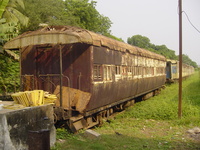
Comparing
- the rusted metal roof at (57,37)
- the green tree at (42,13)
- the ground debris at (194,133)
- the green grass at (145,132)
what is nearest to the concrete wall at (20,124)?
the green grass at (145,132)

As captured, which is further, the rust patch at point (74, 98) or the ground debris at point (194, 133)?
the ground debris at point (194, 133)

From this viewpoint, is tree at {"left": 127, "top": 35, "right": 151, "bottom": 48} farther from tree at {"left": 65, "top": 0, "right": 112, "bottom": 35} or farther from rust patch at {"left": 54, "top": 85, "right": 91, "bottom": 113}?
rust patch at {"left": 54, "top": 85, "right": 91, "bottom": 113}

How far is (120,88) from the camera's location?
10.3m

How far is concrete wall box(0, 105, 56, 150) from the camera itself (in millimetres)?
5039

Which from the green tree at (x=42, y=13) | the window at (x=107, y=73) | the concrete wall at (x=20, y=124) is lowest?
the concrete wall at (x=20, y=124)

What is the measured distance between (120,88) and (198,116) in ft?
12.5

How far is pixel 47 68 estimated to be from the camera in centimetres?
814

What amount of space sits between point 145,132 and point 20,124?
4.94 metres

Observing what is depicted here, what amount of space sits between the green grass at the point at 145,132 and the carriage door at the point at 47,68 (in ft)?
5.53

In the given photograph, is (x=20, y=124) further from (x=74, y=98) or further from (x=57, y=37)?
(x=57, y=37)

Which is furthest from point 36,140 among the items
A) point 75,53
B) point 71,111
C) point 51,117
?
point 75,53

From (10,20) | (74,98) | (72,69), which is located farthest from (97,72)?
(10,20)

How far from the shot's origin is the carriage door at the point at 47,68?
26.1 feet

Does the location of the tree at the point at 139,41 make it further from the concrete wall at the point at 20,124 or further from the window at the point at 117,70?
the concrete wall at the point at 20,124
